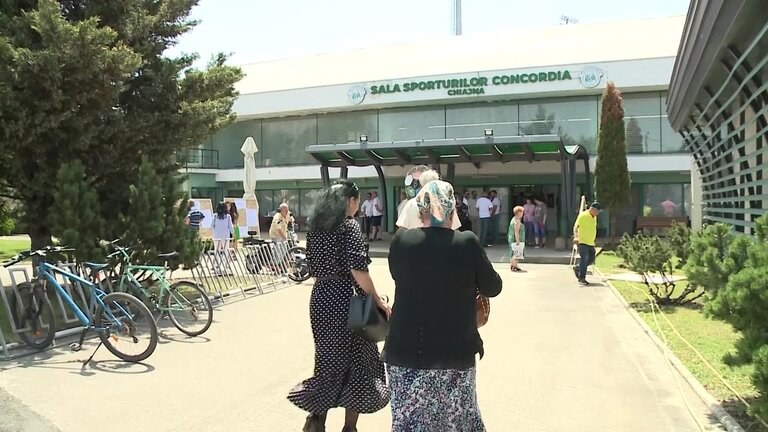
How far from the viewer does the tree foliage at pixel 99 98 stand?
8.05 metres

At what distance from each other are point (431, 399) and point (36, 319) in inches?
239

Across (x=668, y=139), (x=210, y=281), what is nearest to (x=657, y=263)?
(x=210, y=281)

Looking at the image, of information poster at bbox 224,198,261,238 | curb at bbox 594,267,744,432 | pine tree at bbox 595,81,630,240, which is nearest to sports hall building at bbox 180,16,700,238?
pine tree at bbox 595,81,630,240

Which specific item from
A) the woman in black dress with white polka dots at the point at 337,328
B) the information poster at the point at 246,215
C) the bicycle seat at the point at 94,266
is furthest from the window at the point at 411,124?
the woman in black dress with white polka dots at the point at 337,328

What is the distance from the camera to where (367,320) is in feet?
13.5

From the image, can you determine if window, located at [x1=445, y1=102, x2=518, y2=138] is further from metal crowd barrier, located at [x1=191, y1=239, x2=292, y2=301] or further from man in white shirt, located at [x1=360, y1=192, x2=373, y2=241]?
metal crowd barrier, located at [x1=191, y1=239, x2=292, y2=301]

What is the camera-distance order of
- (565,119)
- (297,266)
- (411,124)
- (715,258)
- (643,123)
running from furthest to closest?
(411,124) < (565,119) < (643,123) < (297,266) < (715,258)

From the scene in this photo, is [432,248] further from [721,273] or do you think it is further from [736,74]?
[736,74]

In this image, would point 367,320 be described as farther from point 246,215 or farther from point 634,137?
point 634,137

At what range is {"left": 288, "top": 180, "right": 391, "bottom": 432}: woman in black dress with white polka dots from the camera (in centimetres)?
437

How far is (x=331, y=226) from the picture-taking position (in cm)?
441

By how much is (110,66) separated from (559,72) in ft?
65.5

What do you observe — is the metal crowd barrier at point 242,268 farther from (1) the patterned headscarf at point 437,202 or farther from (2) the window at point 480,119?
(2) the window at point 480,119

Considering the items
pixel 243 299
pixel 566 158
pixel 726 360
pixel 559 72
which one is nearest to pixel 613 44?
pixel 559 72
